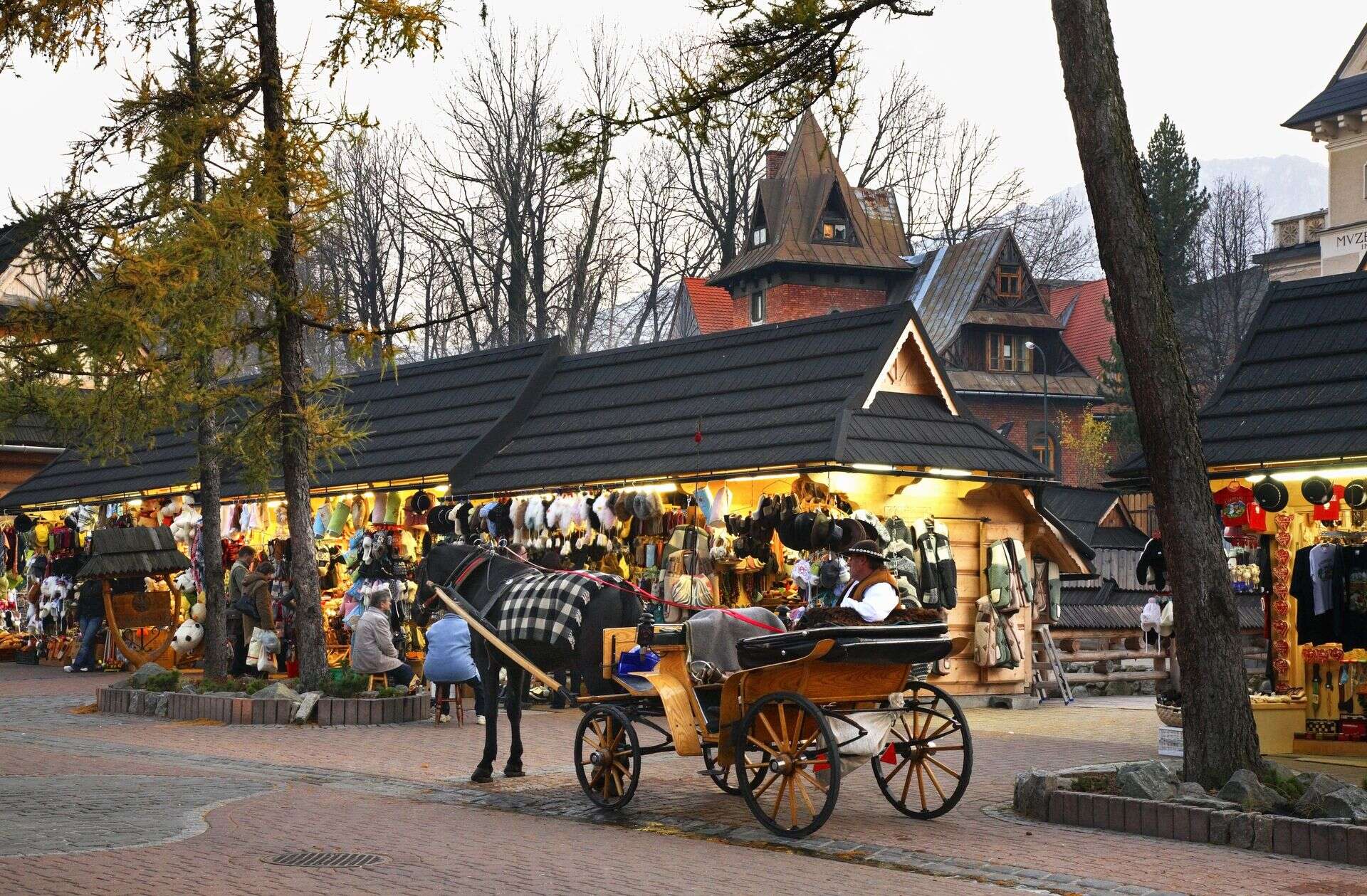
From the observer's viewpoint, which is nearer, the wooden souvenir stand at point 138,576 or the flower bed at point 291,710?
the flower bed at point 291,710

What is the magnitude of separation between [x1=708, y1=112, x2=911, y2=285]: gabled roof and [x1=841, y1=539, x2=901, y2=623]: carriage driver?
51895 millimetres

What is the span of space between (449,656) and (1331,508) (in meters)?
8.92

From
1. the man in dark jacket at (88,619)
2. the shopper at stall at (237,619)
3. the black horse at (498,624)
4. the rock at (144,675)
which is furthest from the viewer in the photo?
the man in dark jacket at (88,619)

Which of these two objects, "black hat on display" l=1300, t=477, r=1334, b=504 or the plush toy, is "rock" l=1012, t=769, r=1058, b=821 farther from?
the plush toy

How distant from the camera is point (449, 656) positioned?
57.8 ft

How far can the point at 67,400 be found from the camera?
18562 millimetres

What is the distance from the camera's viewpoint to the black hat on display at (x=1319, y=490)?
15203 millimetres

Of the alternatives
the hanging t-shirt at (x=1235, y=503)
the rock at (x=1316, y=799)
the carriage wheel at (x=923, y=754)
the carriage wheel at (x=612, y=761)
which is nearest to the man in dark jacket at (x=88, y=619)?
the carriage wheel at (x=612, y=761)

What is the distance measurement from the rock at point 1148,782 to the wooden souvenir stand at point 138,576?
17.2 m

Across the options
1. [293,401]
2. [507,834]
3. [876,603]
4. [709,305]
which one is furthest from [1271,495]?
[709,305]

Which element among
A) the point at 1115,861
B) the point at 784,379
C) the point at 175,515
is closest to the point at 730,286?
the point at 175,515

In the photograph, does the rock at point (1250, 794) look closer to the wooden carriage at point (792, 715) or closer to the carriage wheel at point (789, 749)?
the wooden carriage at point (792, 715)

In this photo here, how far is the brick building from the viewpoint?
6366 cm

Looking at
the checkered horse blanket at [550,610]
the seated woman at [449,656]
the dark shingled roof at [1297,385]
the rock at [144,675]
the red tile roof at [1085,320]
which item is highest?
the red tile roof at [1085,320]
